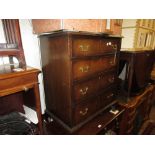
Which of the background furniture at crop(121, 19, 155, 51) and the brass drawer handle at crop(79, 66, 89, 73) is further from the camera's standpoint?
the background furniture at crop(121, 19, 155, 51)

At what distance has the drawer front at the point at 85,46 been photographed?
1010 millimetres

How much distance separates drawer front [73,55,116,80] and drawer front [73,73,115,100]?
0.08 meters

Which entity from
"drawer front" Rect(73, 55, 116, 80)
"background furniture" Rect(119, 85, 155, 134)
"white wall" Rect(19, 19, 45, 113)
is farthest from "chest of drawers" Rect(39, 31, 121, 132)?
"background furniture" Rect(119, 85, 155, 134)

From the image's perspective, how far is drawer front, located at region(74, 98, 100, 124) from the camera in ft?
4.04

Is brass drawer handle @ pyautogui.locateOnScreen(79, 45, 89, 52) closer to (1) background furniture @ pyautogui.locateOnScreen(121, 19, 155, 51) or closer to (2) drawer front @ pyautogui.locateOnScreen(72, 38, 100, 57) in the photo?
(2) drawer front @ pyautogui.locateOnScreen(72, 38, 100, 57)

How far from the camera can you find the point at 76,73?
1083 millimetres

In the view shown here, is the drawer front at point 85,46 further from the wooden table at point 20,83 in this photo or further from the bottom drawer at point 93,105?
the bottom drawer at point 93,105

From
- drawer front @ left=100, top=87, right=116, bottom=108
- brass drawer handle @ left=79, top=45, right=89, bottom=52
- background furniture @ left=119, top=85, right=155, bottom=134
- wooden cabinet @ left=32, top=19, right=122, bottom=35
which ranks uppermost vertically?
wooden cabinet @ left=32, top=19, right=122, bottom=35

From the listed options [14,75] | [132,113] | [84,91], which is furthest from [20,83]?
[132,113]

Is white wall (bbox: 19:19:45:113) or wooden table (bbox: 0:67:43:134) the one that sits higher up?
white wall (bbox: 19:19:45:113)

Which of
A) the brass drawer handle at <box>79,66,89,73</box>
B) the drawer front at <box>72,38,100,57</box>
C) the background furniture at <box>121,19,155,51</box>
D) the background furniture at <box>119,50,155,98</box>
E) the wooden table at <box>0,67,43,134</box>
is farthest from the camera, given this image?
the background furniture at <box>121,19,155,51</box>

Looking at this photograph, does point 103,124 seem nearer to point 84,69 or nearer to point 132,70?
point 84,69

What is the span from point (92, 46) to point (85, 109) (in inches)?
25.2

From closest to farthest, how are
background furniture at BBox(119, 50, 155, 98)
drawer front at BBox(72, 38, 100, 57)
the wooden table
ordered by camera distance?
the wooden table, drawer front at BBox(72, 38, 100, 57), background furniture at BBox(119, 50, 155, 98)
